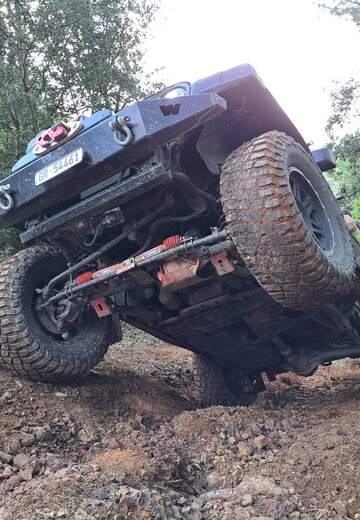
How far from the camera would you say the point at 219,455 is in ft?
10.4

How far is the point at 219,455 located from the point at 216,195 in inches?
67.0

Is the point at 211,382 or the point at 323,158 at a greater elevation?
the point at 323,158

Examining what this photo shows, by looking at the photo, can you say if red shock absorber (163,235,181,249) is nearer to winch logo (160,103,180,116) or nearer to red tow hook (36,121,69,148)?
winch logo (160,103,180,116)

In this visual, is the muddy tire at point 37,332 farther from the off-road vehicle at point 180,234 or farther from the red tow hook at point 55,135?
the red tow hook at point 55,135

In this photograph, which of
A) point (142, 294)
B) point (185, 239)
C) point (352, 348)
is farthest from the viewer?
point (352, 348)

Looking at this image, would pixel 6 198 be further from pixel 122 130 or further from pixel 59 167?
pixel 122 130

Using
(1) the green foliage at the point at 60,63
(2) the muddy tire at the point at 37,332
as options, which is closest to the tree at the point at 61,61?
(1) the green foliage at the point at 60,63

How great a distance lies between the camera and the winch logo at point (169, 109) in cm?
286

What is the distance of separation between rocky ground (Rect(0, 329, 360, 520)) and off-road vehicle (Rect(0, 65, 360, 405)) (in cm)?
41

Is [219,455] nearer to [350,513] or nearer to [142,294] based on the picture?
[350,513]

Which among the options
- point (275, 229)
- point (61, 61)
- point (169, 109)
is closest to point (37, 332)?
point (169, 109)

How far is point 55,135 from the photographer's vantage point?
3.20 metres

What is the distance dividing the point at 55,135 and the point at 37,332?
1508 millimetres

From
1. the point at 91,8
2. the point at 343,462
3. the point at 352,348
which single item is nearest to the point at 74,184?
the point at 343,462
